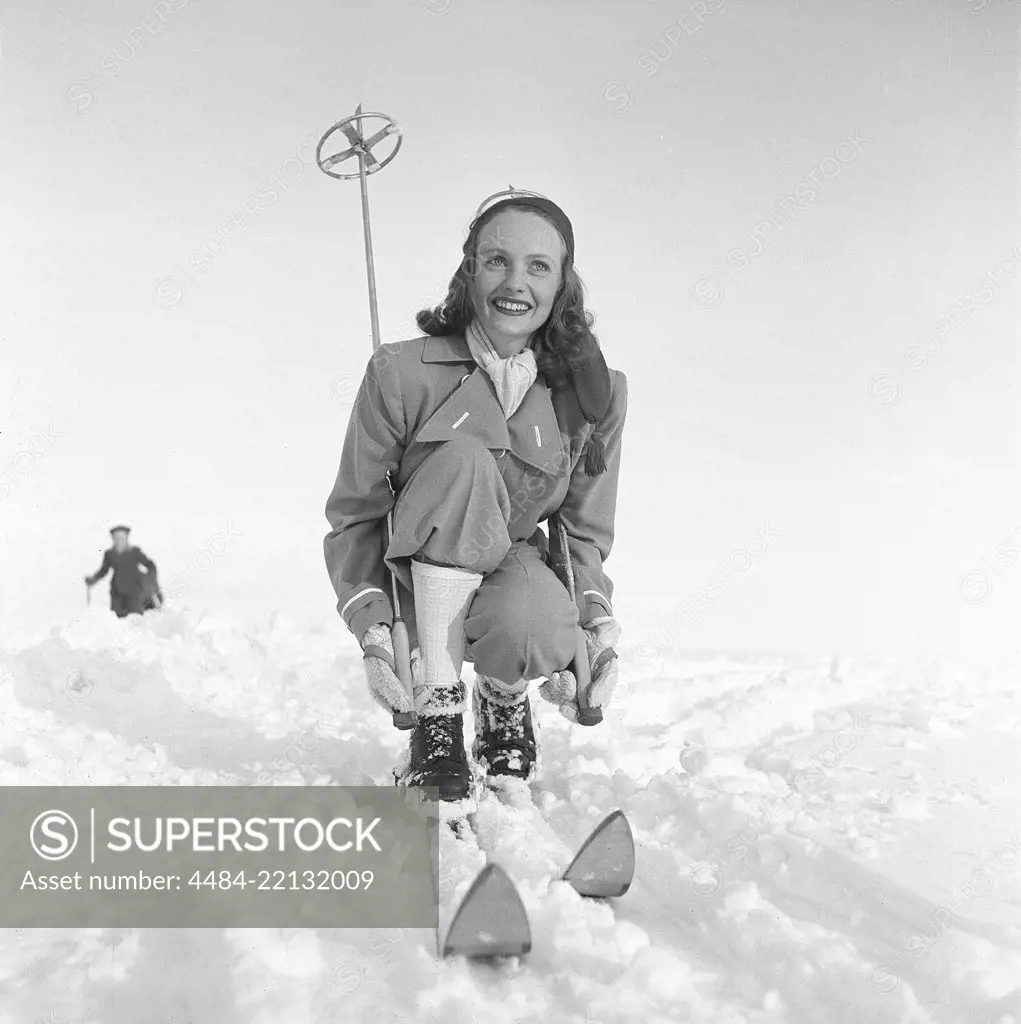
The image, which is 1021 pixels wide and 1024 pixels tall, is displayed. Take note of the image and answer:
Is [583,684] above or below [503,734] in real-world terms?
above

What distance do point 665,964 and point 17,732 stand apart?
244 centimetres

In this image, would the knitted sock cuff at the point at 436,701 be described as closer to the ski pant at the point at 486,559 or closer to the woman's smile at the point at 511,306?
the ski pant at the point at 486,559

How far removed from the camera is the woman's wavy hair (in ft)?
7.57

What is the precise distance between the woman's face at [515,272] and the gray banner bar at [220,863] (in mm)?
1141

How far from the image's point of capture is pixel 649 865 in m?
1.89

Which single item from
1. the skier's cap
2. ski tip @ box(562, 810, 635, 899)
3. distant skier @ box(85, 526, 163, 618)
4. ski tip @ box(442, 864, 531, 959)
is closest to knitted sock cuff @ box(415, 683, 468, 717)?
ski tip @ box(562, 810, 635, 899)

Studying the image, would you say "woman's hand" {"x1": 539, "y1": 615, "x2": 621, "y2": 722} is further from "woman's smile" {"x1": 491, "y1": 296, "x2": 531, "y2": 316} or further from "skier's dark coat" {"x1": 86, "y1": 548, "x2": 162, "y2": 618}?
"skier's dark coat" {"x1": 86, "y1": 548, "x2": 162, "y2": 618}

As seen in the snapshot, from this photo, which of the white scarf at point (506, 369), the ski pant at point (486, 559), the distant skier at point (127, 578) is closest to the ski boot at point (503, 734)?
the ski pant at point (486, 559)

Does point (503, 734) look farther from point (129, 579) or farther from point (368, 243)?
point (129, 579)

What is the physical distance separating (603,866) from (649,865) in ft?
0.76

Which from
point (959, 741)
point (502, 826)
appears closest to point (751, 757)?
point (959, 741)

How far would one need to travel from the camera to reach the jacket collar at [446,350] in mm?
2250

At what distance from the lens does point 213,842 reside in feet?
6.12

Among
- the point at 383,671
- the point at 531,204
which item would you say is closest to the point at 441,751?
the point at 383,671
